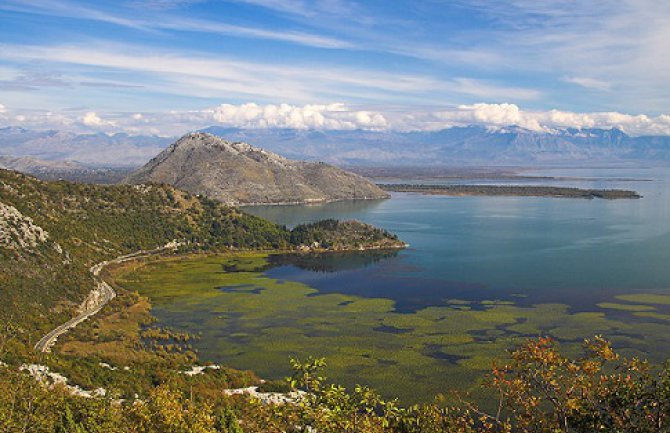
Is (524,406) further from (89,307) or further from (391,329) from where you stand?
(89,307)

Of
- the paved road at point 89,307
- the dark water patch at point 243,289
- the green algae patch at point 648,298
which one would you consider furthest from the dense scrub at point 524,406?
the green algae patch at point 648,298

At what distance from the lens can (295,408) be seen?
21.7 metres

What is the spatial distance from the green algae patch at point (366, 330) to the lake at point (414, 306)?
0.22m

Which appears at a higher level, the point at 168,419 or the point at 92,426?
the point at 168,419

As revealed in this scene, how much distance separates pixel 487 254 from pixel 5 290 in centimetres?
10616

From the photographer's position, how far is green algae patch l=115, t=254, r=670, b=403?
69.6 meters

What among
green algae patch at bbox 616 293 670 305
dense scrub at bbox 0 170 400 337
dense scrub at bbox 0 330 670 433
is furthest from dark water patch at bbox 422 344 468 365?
dense scrub at bbox 0 170 400 337

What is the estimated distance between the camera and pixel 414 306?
99.9 metres

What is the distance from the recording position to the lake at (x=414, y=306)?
7388 centimetres

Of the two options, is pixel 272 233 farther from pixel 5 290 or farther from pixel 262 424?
pixel 262 424

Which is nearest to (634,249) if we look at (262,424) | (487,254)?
(487,254)

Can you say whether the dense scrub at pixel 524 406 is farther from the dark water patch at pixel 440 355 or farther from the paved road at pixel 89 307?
the paved road at pixel 89 307

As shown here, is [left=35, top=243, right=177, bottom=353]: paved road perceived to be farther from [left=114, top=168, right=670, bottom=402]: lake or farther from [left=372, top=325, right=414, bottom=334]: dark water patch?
[left=372, top=325, right=414, bottom=334]: dark water patch

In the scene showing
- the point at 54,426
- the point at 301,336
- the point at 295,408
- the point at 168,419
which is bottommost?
the point at 301,336
